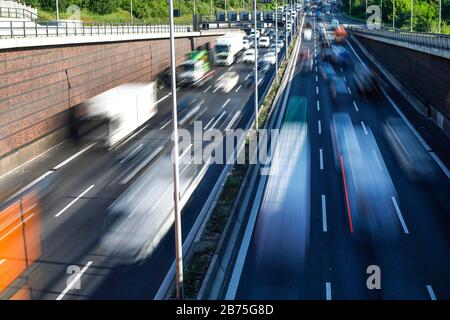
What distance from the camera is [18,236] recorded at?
2230cm

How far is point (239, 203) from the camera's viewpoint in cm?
2505

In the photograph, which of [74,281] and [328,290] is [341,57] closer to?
[328,290]

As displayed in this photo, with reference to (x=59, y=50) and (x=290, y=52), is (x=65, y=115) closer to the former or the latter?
(x=59, y=50)

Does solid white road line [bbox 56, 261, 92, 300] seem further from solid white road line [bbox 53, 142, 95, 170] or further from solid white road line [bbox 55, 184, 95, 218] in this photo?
solid white road line [bbox 53, 142, 95, 170]

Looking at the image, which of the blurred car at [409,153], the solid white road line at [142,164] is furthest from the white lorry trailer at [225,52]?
the solid white road line at [142,164]

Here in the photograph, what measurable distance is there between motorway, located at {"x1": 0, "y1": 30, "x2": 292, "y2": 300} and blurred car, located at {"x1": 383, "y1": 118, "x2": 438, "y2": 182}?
1019 centimetres

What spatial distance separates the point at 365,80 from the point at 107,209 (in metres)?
44.2

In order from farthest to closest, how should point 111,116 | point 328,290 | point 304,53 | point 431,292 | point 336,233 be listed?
1. point 304,53
2. point 111,116
3. point 336,233
4. point 328,290
5. point 431,292

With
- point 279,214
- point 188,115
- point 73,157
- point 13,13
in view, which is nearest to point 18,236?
point 279,214

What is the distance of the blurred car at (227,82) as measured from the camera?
5874 centimetres

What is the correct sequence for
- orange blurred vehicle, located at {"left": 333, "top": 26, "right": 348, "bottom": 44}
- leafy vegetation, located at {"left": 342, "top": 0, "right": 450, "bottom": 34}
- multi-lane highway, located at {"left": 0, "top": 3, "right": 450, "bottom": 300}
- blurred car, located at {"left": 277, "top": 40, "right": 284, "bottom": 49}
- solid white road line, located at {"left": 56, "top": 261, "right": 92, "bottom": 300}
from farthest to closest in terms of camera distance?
leafy vegetation, located at {"left": 342, "top": 0, "right": 450, "bottom": 34} < orange blurred vehicle, located at {"left": 333, "top": 26, "right": 348, "bottom": 44} < blurred car, located at {"left": 277, "top": 40, "right": 284, "bottom": 49} < multi-lane highway, located at {"left": 0, "top": 3, "right": 450, "bottom": 300} < solid white road line, located at {"left": 56, "top": 261, "right": 92, "bottom": 300}

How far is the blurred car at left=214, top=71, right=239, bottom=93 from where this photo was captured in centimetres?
5874

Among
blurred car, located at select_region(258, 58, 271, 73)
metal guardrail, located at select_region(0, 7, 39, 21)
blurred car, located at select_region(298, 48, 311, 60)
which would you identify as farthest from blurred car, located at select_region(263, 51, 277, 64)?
metal guardrail, located at select_region(0, 7, 39, 21)
